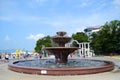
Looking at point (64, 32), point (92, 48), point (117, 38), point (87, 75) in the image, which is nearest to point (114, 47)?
point (117, 38)

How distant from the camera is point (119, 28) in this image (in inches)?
2359

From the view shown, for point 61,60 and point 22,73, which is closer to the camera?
point 22,73

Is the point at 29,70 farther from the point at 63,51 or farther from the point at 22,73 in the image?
the point at 63,51

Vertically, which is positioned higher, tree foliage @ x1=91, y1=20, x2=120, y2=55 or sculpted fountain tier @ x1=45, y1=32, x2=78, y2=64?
tree foliage @ x1=91, y1=20, x2=120, y2=55

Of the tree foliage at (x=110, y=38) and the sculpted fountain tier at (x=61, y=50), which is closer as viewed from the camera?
the sculpted fountain tier at (x=61, y=50)

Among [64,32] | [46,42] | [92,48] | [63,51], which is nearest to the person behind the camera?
[63,51]

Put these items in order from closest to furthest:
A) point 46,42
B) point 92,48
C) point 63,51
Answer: point 63,51
point 92,48
point 46,42

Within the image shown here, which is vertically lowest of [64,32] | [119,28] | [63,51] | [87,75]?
[87,75]

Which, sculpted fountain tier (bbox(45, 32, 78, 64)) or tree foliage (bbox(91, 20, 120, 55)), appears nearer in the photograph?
sculpted fountain tier (bbox(45, 32, 78, 64))

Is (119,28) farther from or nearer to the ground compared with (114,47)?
farther from the ground

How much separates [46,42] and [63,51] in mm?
59676

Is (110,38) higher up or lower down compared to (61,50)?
higher up

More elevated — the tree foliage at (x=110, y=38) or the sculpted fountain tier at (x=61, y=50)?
the tree foliage at (x=110, y=38)

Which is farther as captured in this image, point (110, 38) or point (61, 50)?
point (110, 38)
